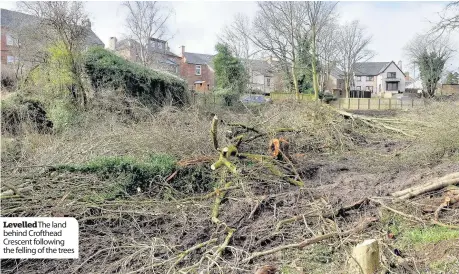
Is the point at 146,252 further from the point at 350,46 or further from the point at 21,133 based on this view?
the point at 350,46

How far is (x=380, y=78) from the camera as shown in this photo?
6569cm

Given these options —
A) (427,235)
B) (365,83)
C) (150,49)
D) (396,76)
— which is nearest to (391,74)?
(396,76)

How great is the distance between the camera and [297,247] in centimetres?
437

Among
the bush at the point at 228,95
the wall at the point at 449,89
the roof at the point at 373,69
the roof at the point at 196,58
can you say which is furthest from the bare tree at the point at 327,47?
the roof at the point at 373,69

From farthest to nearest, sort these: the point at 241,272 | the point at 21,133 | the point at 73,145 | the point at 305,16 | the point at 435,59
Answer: the point at 435,59 < the point at 305,16 < the point at 21,133 < the point at 73,145 < the point at 241,272

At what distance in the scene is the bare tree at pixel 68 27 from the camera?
11727mm

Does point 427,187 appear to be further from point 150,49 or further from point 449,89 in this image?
point 449,89

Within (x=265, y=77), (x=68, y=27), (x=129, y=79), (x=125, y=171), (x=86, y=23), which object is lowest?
(x=125, y=171)

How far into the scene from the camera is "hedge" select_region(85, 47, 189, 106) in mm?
12953

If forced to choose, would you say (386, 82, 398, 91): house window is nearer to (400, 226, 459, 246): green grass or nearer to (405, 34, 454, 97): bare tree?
(405, 34, 454, 97): bare tree

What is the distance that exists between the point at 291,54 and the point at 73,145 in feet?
84.7

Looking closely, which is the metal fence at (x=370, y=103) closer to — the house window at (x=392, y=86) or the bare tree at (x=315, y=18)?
the bare tree at (x=315, y=18)

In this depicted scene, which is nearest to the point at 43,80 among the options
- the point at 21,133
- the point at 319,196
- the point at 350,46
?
the point at 21,133

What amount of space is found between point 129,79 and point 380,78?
6107 centimetres
